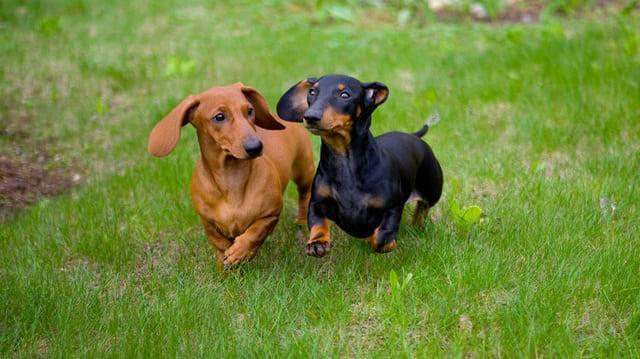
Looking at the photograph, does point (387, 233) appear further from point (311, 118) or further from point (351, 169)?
point (311, 118)

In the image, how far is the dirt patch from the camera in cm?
547

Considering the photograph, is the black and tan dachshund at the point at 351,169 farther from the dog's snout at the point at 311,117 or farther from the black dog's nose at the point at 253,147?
the black dog's nose at the point at 253,147

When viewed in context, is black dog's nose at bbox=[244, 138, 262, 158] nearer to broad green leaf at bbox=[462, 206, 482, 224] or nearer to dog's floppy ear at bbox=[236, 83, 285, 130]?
dog's floppy ear at bbox=[236, 83, 285, 130]

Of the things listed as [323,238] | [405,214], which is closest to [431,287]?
[323,238]

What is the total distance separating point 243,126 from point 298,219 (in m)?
1.31

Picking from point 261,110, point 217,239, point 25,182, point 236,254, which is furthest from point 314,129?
point 25,182

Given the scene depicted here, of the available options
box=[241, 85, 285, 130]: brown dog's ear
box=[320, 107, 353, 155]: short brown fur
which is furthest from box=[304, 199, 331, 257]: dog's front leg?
box=[241, 85, 285, 130]: brown dog's ear

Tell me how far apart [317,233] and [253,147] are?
545 millimetres

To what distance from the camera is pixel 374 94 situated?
389 cm

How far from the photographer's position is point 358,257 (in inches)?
175

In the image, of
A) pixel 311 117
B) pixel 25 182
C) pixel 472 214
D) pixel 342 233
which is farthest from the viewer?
pixel 25 182

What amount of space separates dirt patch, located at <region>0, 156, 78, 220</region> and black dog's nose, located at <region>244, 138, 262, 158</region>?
7.50ft

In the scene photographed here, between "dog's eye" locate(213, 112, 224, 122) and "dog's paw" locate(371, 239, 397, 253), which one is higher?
"dog's eye" locate(213, 112, 224, 122)

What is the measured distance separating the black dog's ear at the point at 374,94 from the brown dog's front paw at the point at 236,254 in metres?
0.97
